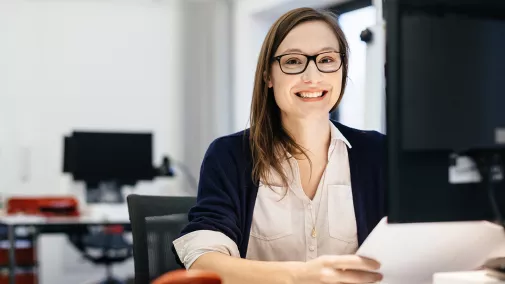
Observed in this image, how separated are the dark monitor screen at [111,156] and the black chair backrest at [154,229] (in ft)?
10.2

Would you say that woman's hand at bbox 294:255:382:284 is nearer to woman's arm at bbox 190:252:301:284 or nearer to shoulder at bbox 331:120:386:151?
woman's arm at bbox 190:252:301:284

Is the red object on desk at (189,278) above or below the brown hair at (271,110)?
below

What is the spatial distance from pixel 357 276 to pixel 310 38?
0.59 m

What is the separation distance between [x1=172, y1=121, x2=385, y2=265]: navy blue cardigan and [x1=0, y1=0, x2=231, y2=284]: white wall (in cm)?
367

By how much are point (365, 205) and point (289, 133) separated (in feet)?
0.79

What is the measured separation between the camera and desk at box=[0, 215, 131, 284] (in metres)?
3.84

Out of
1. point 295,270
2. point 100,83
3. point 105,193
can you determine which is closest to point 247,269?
point 295,270

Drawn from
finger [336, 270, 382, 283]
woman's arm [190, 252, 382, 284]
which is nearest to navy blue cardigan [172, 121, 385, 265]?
woman's arm [190, 252, 382, 284]

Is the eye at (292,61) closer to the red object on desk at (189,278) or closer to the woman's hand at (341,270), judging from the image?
the woman's hand at (341,270)

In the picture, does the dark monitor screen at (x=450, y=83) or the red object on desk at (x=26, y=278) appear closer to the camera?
the dark monitor screen at (x=450, y=83)

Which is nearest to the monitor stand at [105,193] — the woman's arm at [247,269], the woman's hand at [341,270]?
the woman's arm at [247,269]

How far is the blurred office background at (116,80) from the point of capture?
17.1 ft

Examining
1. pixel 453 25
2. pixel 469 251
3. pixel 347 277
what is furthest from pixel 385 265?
pixel 453 25

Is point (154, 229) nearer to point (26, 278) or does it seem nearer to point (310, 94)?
point (310, 94)
